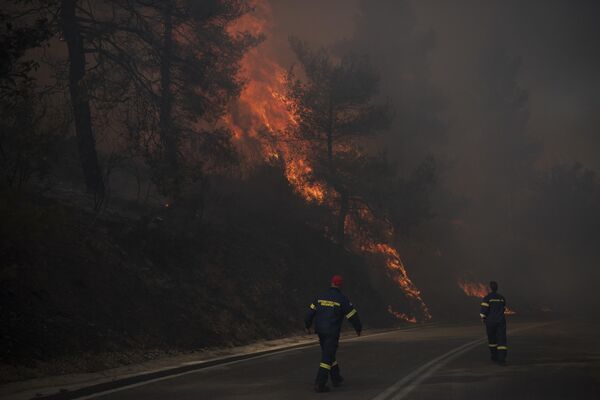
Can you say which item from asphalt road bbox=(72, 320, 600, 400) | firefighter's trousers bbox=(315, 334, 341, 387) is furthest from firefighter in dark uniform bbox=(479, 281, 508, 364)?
firefighter's trousers bbox=(315, 334, 341, 387)

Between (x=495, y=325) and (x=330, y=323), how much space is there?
17.6 ft

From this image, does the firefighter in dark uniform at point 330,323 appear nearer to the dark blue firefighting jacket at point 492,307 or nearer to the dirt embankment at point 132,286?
the dirt embankment at point 132,286

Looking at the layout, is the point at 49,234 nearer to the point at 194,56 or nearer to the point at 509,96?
the point at 194,56

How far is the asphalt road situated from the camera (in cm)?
869

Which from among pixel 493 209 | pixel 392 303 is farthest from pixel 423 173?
pixel 493 209

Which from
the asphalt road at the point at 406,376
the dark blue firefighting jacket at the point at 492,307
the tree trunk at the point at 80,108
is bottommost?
the asphalt road at the point at 406,376

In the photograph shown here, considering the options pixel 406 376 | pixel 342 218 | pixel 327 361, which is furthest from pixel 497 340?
pixel 342 218

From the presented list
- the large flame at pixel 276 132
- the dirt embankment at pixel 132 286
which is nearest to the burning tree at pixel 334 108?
the large flame at pixel 276 132

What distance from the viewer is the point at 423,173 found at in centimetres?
3008

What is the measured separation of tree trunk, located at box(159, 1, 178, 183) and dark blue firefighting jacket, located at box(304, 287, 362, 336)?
897 cm

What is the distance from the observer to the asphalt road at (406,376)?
8688mm

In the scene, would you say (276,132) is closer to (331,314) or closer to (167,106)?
(167,106)

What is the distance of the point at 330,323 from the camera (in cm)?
925

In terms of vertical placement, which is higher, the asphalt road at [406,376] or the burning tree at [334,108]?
the burning tree at [334,108]
